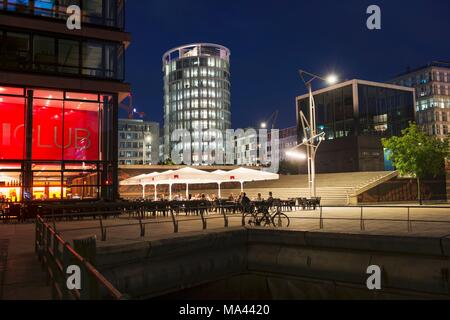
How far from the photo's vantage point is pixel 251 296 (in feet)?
47.9

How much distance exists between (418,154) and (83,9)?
93.6 feet

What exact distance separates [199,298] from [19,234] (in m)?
7.72

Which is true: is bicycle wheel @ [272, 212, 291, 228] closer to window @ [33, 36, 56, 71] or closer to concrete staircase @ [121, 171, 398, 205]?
window @ [33, 36, 56, 71]

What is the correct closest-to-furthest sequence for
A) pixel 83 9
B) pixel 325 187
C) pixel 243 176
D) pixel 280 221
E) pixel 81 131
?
pixel 280 221
pixel 243 176
pixel 81 131
pixel 83 9
pixel 325 187

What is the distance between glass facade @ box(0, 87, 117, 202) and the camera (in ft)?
83.6

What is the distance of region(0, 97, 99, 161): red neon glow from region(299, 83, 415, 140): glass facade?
41.5 meters

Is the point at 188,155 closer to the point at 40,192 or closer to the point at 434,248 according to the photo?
the point at 40,192

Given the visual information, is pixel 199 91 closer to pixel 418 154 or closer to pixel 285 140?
pixel 285 140

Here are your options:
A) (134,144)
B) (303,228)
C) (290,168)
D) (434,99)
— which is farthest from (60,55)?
(134,144)

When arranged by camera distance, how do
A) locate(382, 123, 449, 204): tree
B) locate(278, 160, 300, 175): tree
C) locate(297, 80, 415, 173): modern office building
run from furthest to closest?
locate(278, 160, 300, 175): tree < locate(297, 80, 415, 173): modern office building < locate(382, 123, 449, 204): tree

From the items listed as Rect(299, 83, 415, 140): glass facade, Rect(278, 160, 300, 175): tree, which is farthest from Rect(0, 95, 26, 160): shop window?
Rect(278, 160, 300, 175): tree

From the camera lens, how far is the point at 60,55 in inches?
1056

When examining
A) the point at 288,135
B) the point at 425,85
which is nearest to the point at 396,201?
the point at 425,85

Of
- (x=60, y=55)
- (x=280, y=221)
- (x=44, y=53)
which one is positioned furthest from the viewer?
(x=60, y=55)
